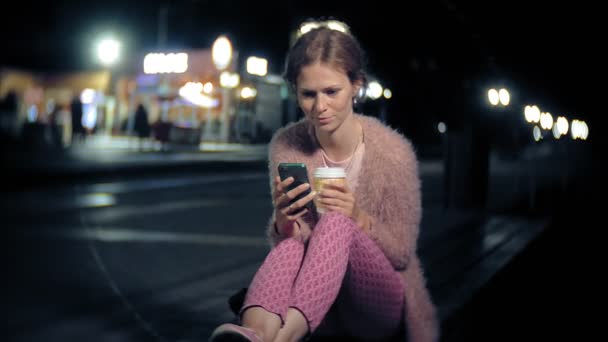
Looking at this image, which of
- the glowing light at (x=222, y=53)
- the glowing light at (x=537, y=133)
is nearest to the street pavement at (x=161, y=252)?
the glowing light at (x=537, y=133)

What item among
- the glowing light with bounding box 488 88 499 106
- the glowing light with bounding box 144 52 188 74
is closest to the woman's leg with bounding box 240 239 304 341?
the glowing light with bounding box 488 88 499 106

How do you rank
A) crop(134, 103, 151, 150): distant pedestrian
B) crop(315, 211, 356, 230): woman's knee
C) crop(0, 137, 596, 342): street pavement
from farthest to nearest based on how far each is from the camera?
crop(134, 103, 151, 150): distant pedestrian → crop(0, 137, 596, 342): street pavement → crop(315, 211, 356, 230): woman's knee

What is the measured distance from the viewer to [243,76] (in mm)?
7387

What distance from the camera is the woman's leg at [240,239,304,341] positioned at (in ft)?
7.07

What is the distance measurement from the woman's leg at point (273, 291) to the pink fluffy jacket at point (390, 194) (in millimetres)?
142

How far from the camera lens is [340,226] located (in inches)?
90.5

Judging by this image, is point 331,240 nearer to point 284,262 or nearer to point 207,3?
point 284,262

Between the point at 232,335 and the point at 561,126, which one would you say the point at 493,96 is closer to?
the point at 561,126

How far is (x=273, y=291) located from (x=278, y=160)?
1.95 feet

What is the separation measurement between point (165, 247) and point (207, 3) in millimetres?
22957

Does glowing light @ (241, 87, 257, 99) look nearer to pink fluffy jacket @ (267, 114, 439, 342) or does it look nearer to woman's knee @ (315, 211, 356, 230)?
pink fluffy jacket @ (267, 114, 439, 342)

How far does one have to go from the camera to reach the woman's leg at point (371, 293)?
241 cm

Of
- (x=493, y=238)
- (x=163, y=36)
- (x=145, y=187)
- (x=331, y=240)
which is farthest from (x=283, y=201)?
(x=163, y=36)

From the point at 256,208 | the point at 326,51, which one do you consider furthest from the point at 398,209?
the point at 256,208
